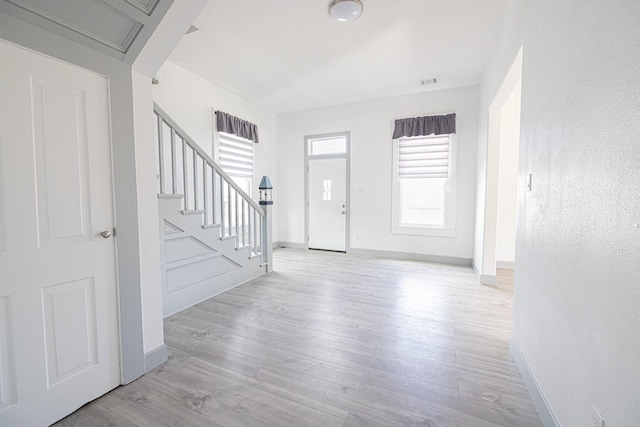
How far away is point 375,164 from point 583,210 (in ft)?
14.0

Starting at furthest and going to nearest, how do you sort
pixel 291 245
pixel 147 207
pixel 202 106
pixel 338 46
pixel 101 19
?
pixel 291 245
pixel 202 106
pixel 338 46
pixel 147 207
pixel 101 19

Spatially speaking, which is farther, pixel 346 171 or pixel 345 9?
pixel 346 171

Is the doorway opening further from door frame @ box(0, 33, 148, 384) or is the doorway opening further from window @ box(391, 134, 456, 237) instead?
door frame @ box(0, 33, 148, 384)

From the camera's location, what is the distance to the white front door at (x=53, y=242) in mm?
1256

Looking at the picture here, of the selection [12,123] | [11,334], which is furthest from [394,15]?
[11,334]

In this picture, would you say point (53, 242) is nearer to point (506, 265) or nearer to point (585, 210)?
point (585, 210)

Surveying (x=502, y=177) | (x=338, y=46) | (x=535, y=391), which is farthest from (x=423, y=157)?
(x=535, y=391)

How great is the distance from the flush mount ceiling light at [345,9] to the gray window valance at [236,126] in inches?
100

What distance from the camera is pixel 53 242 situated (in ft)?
4.58

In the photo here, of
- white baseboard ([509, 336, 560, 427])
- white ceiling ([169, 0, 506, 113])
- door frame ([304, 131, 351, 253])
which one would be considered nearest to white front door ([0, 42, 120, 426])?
white ceiling ([169, 0, 506, 113])

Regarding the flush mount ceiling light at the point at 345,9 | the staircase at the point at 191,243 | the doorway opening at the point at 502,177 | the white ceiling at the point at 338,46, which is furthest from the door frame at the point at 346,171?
the flush mount ceiling light at the point at 345,9

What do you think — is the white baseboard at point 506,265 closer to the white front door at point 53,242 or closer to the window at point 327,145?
the window at point 327,145

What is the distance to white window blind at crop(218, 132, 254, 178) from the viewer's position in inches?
186

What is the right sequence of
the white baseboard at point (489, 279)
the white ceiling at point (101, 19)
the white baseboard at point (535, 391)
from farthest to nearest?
the white baseboard at point (489, 279) < the white baseboard at point (535, 391) < the white ceiling at point (101, 19)
